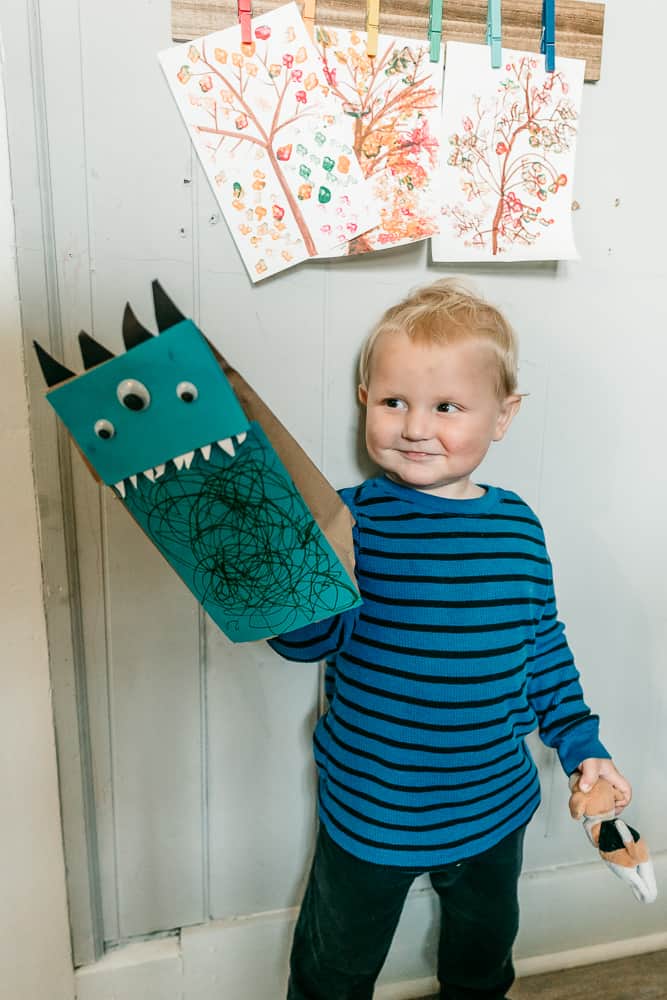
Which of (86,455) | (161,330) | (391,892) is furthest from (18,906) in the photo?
(161,330)

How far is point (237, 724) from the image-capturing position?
0.89m

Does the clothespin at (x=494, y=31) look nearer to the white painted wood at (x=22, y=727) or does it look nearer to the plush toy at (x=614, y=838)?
the white painted wood at (x=22, y=727)

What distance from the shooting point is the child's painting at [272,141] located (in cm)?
72

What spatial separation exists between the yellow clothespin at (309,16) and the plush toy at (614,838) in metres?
0.85

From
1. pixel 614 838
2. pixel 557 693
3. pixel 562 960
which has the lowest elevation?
pixel 562 960

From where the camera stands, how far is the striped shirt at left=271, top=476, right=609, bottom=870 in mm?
731

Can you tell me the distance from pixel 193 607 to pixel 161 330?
0.45m

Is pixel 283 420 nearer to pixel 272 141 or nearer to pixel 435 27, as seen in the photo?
pixel 272 141

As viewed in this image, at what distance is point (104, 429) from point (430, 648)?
1.33 feet

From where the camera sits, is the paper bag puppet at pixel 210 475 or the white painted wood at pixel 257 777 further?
the white painted wood at pixel 257 777

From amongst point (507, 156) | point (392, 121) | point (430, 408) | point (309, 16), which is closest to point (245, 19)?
point (309, 16)

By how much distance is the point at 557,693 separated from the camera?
2.69ft

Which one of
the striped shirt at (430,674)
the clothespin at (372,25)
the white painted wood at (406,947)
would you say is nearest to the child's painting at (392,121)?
the clothespin at (372,25)

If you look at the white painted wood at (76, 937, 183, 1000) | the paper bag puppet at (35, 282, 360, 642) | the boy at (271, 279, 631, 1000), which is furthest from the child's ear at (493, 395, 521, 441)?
the white painted wood at (76, 937, 183, 1000)
